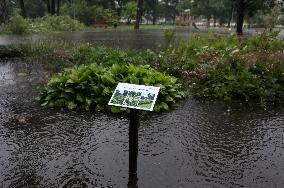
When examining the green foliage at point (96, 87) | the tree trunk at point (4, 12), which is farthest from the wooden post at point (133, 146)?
the tree trunk at point (4, 12)

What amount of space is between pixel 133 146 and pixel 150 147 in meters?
1.16

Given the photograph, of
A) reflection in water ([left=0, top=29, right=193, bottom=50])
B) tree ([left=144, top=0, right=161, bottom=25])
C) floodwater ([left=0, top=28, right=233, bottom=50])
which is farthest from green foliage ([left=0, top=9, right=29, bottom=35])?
tree ([left=144, top=0, right=161, bottom=25])

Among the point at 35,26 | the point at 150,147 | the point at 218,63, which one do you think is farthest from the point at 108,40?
the point at 150,147

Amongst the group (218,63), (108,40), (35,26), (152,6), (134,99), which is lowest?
(108,40)

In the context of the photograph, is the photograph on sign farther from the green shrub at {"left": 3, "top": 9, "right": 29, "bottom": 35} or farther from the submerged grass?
the green shrub at {"left": 3, "top": 9, "right": 29, "bottom": 35}

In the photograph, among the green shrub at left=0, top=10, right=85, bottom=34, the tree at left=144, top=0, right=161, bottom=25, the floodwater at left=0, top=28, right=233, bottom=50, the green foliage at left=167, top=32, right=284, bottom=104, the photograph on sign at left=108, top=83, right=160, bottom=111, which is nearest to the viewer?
the photograph on sign at left=108, top=83, right=160, bottom=111

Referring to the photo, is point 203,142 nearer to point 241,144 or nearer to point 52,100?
point 241,144

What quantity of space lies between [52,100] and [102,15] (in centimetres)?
3493

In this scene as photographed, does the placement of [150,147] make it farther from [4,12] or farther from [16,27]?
[4,12]

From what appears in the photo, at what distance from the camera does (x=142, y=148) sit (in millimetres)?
5328

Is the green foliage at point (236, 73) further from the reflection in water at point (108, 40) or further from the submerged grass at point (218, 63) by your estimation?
the reflection in water at point (108, 40)

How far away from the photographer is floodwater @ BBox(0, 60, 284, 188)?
177 inches

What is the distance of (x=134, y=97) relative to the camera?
12.9 ft

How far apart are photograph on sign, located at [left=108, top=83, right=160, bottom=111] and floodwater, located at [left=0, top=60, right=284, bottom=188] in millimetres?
1014
